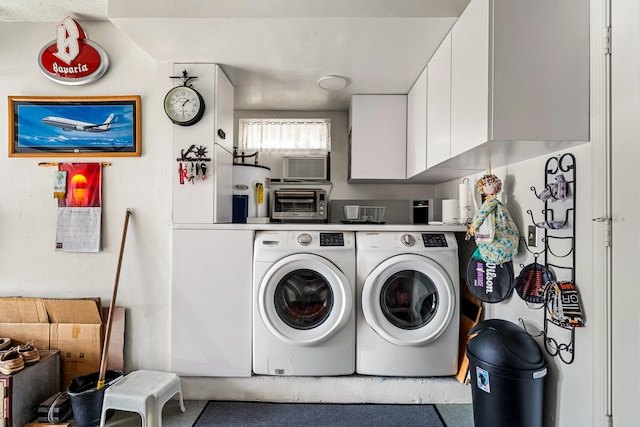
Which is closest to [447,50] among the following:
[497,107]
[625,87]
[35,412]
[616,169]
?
[497,107]

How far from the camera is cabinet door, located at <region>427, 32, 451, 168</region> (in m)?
1.74

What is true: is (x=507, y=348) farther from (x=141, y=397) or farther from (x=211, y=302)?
(x=141, y=397)

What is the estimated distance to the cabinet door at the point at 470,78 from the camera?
52.4 inches

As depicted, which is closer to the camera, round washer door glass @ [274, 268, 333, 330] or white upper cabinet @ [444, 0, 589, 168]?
white upper cabinet @ [444, 0, 589, 168]

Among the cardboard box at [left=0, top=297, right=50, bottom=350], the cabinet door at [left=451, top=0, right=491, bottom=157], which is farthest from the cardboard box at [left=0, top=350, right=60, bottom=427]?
the cabinet door at [left=451, top=0, right=491, bottom=157]

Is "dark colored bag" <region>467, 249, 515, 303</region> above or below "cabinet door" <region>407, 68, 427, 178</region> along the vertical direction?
below

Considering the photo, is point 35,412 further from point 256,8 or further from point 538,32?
point 538,32

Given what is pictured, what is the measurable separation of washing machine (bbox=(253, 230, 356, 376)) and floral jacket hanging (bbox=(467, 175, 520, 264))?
31.1 inches

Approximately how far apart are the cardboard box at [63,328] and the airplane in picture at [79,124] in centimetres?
119

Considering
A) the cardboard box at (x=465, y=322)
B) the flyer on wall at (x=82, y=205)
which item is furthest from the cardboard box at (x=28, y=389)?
the cardboard box at (x=465, y=322)

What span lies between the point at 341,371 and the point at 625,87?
2.06 meters

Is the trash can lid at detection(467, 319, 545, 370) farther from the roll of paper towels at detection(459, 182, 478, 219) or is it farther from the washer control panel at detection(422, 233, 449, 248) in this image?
the roll of paper towels at detection(459, 182, 478, 219)

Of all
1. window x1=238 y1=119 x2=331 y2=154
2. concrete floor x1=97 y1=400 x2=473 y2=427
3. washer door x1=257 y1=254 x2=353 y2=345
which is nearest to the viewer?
concrete floor x1=97 y1=400 x2=473 y2=427

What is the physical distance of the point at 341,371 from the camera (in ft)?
6.91
